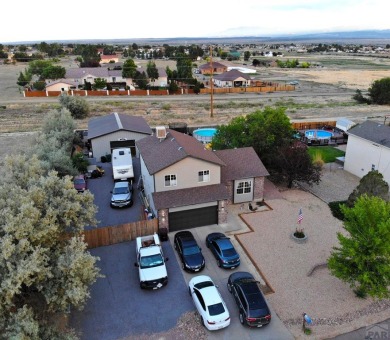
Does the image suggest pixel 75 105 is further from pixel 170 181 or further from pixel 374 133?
pixel 374 133

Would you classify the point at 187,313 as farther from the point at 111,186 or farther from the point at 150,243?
the point at 111,186

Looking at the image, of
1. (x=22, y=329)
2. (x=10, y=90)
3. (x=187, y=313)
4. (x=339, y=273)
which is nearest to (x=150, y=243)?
(x=187, y=313)

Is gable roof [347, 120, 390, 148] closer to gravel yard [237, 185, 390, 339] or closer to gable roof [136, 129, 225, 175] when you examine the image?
gravel yard [237, 185, 390, 339]

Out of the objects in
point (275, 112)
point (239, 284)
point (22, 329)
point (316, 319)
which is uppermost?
point (275, 112)

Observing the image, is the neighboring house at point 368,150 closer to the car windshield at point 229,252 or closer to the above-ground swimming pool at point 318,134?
the above-ground swimming pool at point 318,134

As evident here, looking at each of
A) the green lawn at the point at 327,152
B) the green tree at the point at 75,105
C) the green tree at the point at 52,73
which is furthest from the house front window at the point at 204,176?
the green tree at the point at 52,73

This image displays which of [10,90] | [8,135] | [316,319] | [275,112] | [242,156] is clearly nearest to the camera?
[316,319]
